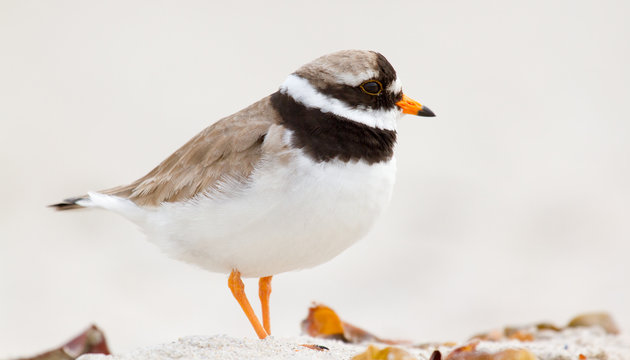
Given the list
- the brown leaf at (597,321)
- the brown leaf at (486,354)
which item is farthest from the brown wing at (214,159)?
the brown leaf at (597,321)

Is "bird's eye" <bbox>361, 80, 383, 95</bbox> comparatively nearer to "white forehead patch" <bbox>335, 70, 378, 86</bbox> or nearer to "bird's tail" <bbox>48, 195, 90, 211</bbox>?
"white forehead patch" <bbox>335, 70, 378, 86</bbox>

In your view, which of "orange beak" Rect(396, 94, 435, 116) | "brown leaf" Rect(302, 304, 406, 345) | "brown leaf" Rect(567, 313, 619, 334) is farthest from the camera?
"brown leaf" Rect(567, 313, 619, 334)

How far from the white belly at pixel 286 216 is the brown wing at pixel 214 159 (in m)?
0.11

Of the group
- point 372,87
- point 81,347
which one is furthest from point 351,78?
point 81,347

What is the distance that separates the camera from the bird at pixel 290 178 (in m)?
4.42

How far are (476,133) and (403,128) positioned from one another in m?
1.00

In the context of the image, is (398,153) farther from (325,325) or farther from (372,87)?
(372,87)

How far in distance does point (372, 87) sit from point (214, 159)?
1.01 metres

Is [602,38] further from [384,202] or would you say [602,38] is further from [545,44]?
[384,202]

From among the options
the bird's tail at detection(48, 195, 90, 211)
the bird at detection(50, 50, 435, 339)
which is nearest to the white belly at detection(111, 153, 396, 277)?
the bird at detection(50, 50, 435, 339)

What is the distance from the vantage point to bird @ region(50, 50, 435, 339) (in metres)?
4.42

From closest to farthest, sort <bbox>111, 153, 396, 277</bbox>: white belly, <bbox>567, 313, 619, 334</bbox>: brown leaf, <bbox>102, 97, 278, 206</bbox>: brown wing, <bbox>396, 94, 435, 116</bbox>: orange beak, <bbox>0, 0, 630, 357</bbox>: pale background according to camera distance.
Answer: <bbox>111, 153, 396, 277</bbox>: white belly → <bbox>102, 97, 278, 206</bbox>: brown wing → <bbox>396, 94, 435, 116</bbox>: orange beak → <bbox>567, 313, 619, 334</bbox>: brown leaf → <bbox>0, 0, 630, 357</bbox>: pale background

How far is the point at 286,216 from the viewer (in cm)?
438

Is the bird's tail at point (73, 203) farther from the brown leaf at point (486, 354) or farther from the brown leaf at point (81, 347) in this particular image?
the brown leaf at point (486, 354)
